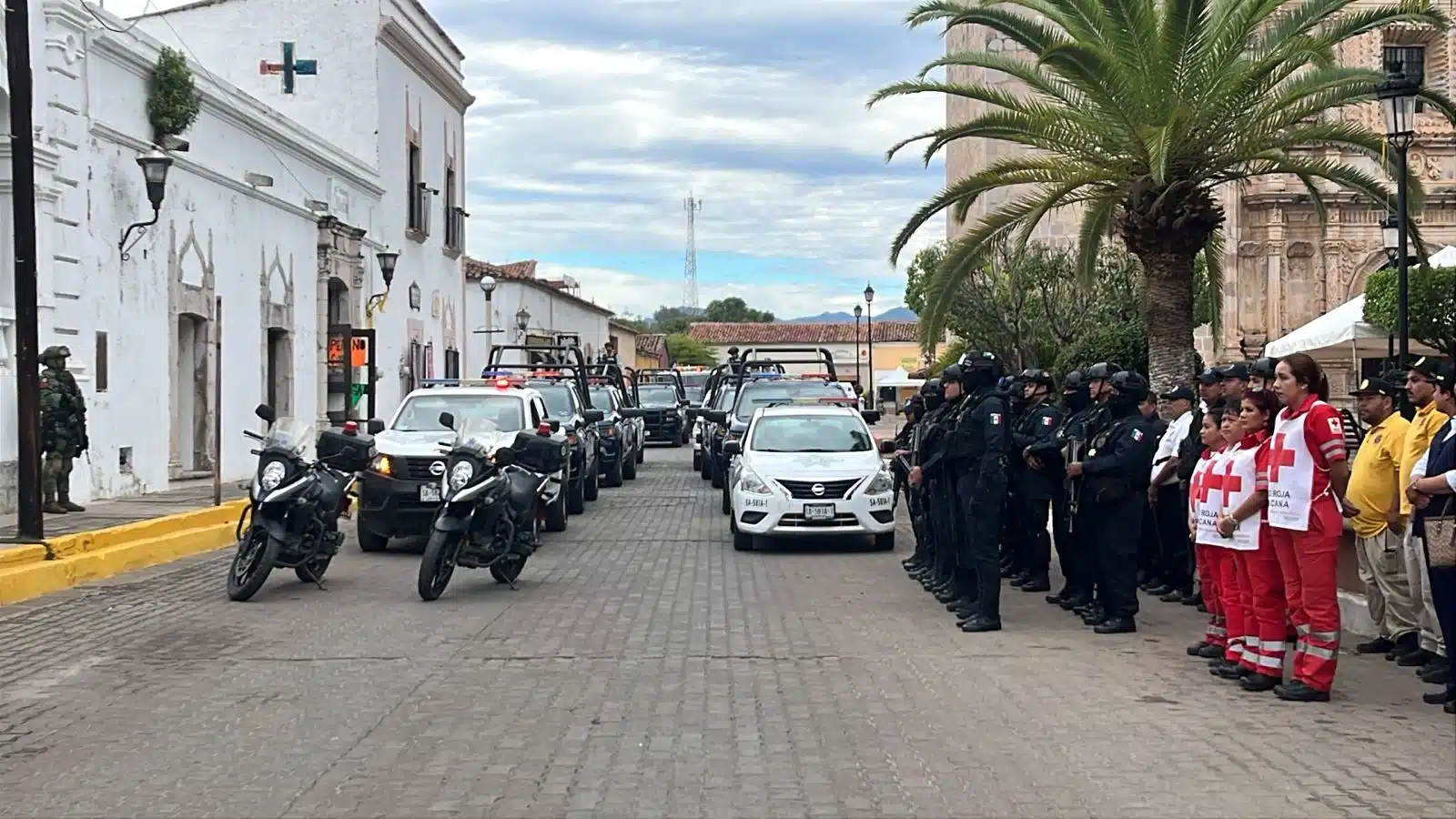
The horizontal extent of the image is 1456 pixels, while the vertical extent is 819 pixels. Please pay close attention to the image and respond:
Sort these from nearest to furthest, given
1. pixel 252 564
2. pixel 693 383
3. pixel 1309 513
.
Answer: pixel 1309 513, pixel 252 564, pixel 693 383

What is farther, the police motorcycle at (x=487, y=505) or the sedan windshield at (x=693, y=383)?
the sedan windshield at (x=693, y=383)

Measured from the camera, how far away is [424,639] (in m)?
10.5

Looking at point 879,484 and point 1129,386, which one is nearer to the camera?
point 1129,386

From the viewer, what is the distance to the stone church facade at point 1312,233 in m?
42.7

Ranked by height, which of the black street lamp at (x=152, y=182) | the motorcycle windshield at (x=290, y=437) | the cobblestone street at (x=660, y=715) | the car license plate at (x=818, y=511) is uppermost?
the black street lamp at (x=152, y=182)

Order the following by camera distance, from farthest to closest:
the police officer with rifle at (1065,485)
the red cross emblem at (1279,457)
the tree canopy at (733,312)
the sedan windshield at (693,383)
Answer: the tree canopy at (733,312) < the sedan windshield at (693,383) < the police officer with rifle at (1065,485) < the red cross emblem at (1279,457)

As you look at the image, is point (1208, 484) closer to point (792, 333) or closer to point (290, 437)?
point (290, 437)

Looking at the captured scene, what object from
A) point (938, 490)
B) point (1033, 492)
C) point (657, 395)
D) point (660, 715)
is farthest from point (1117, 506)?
point (657, 395)

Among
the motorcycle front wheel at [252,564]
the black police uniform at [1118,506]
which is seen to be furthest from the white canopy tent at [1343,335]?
the motorcycle front wheel at [252,564]

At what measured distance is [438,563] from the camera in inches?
487

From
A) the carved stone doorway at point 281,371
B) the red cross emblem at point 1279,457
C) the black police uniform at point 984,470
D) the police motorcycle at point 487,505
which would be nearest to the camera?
the red cross emblem at point 1279,457

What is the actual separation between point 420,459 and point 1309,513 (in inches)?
401

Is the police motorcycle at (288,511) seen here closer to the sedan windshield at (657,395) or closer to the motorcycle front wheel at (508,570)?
the motorcycle front wheel at (508,570)

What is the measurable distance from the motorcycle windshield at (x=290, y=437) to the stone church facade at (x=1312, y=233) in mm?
32223
